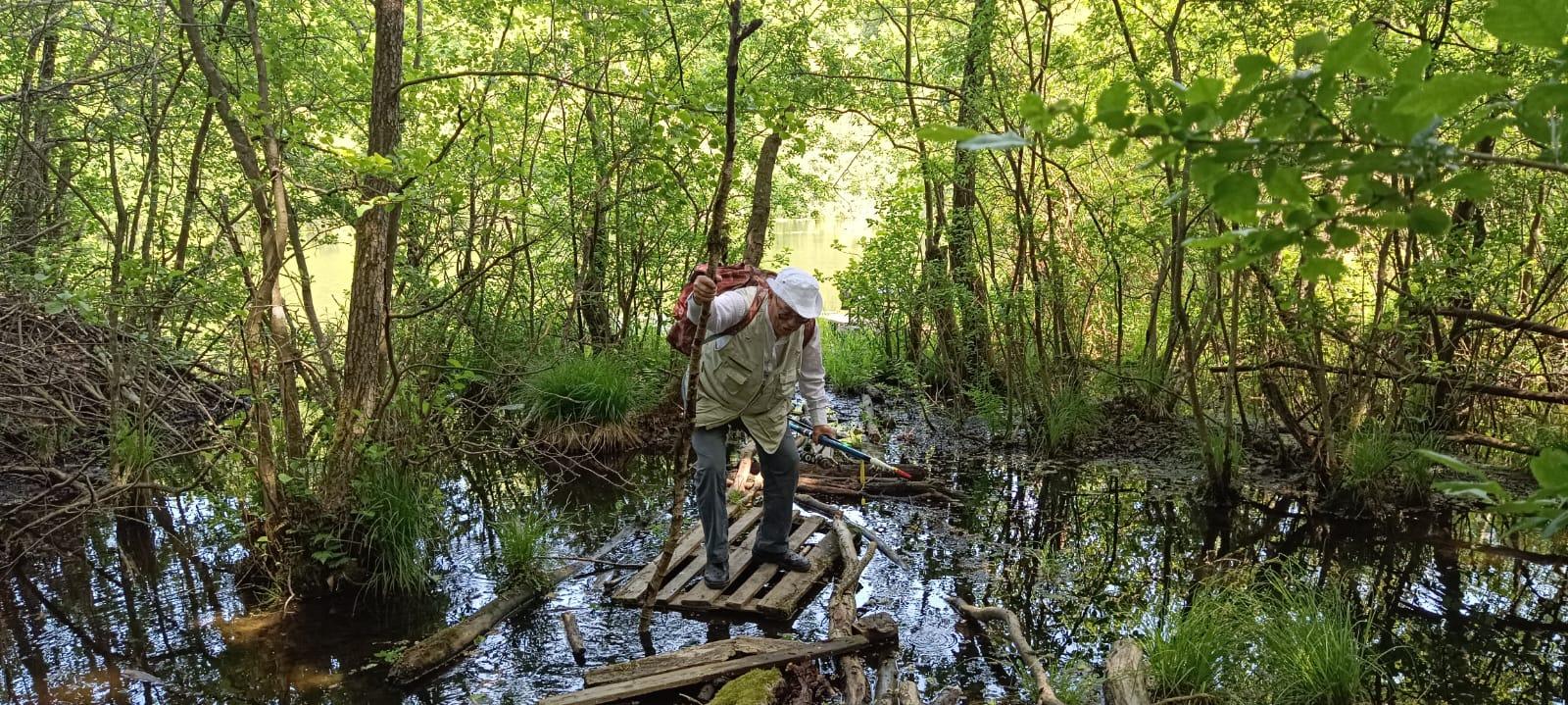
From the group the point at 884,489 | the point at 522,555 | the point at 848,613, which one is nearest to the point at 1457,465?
the point at 848,613

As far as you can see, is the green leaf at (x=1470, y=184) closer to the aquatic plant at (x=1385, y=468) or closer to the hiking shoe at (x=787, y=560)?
the hiking shoe at (x=787, y=560)

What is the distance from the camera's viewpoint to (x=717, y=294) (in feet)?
14.1

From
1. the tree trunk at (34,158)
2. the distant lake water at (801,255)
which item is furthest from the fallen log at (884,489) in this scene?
the tree trunk at (34,158)

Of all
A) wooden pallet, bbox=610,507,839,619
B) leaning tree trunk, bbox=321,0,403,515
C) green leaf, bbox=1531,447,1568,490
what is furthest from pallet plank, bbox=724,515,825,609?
green leaf, bbox=1531,447,1568,490

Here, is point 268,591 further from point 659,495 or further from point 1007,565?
point 1007,565

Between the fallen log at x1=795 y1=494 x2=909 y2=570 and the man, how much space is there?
563mm

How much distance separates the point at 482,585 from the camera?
5.16 m

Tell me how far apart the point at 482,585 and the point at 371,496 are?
2.65 feet

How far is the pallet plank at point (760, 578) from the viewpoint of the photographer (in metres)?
4.64

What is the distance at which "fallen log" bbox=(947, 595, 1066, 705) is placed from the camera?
11.2 feet

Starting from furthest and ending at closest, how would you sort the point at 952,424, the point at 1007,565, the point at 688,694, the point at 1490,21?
the point at 952,424 < the point at 1007,565 < the point at 688,694 < the point at 1490,21

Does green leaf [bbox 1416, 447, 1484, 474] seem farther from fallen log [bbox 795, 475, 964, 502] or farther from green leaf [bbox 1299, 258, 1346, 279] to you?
fallen log [bbox 795, 475, 964, 502]

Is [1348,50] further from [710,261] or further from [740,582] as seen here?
[740,582]

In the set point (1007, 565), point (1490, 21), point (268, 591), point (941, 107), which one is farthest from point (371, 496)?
point (941, 107)
